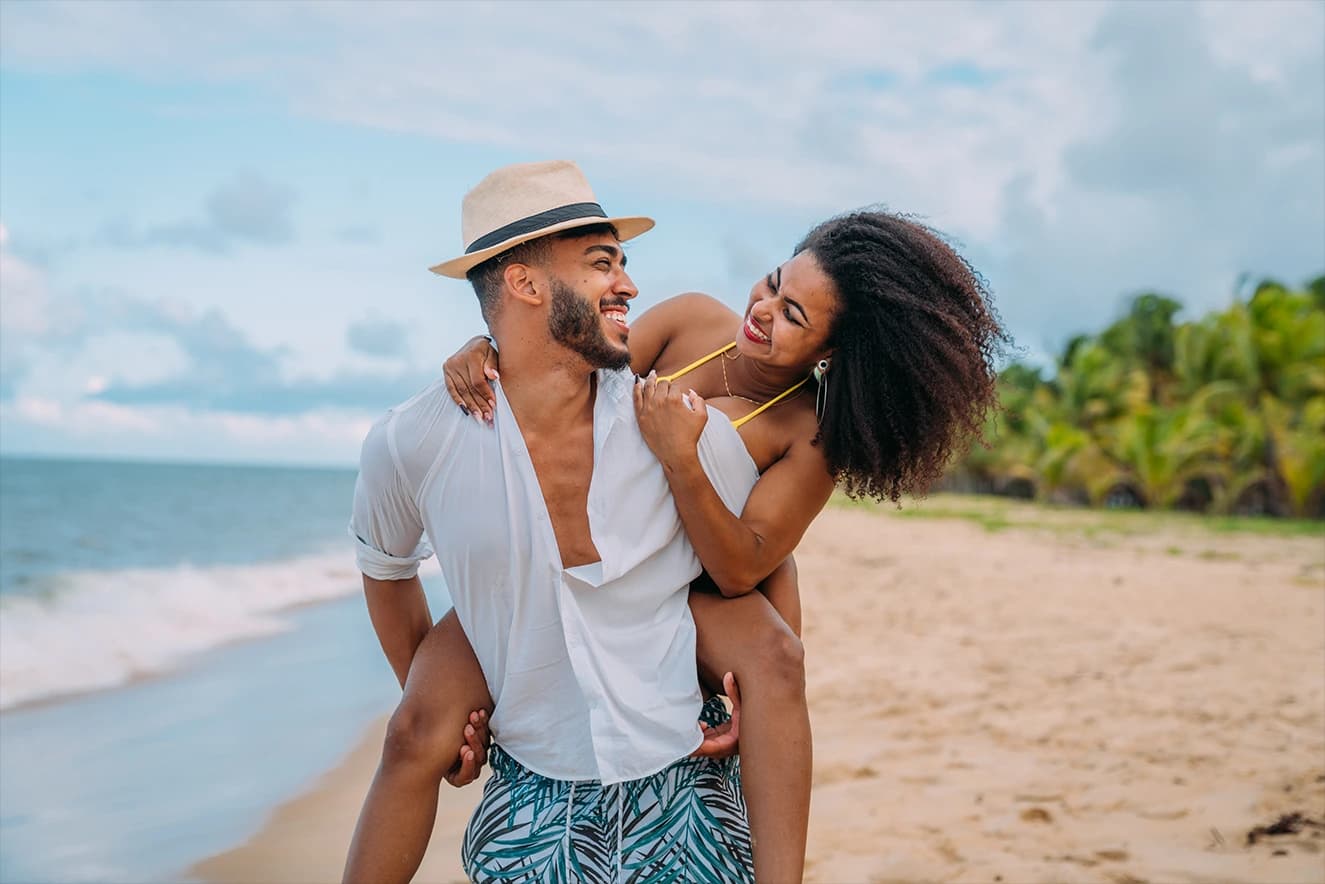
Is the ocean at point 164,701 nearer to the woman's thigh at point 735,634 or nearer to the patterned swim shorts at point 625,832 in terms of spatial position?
the patterned swim shorts at point 625,832

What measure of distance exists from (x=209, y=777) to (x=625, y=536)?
4.33 metres

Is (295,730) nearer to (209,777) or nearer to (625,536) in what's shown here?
(209,777)

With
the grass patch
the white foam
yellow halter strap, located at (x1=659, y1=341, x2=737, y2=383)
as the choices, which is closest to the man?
yellow halter strap, located at (x1=659, y1=341, x2=737, y2=383)

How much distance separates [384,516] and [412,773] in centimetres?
64

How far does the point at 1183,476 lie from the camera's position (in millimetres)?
30078

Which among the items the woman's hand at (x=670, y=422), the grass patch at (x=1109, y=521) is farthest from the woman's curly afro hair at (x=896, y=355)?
the grass patch at (x=1109, y=521)

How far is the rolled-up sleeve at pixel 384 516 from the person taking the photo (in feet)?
9.71

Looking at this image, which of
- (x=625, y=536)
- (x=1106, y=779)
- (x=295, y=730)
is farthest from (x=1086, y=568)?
(x=625, y=536)

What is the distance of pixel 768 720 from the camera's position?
2.74m

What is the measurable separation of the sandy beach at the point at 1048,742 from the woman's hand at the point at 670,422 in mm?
2348

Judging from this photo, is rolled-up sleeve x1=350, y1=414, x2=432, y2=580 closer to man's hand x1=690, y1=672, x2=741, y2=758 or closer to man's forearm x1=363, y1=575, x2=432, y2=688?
man's forearm x1=363, y1=575, x2=432, y2=688

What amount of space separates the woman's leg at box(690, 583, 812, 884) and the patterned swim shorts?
218 mm

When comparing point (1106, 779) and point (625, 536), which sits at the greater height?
point (625, 536)

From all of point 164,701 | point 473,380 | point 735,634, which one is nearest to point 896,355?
point 735,634
